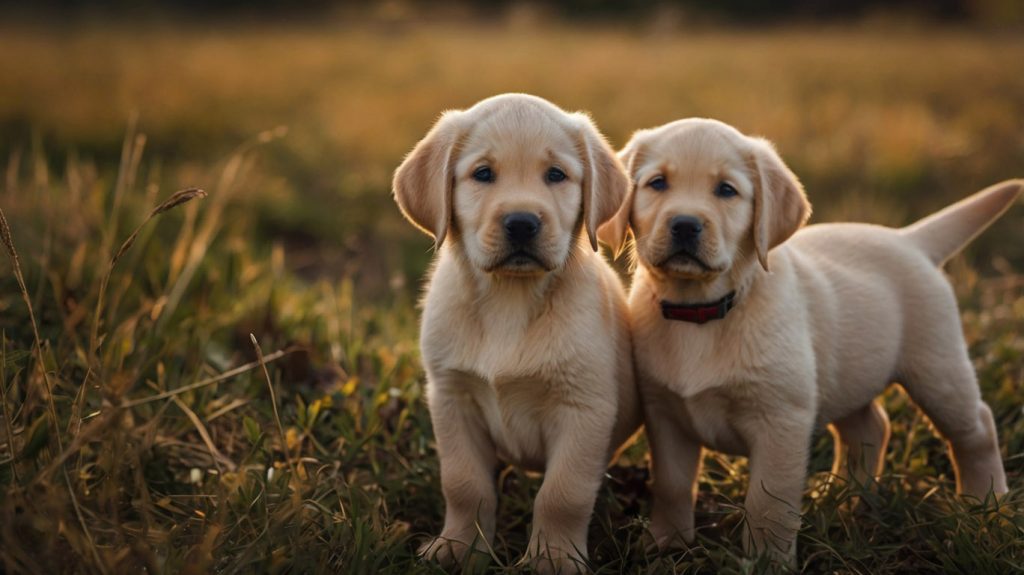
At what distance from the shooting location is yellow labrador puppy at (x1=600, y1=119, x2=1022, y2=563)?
2969 mm

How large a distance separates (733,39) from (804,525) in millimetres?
15820

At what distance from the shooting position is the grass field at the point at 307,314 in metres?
2.74

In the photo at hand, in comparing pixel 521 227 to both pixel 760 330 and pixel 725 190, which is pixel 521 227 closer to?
pixel 725 190

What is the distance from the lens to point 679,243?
9.40 ft

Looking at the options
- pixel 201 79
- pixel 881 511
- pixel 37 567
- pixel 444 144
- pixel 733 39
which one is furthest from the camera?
pixel 733 39

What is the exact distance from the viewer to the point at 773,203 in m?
3.06

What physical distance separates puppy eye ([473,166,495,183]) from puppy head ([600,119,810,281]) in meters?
0.45

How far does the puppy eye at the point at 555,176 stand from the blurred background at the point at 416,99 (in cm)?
188

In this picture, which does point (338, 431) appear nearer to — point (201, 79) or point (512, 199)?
point (512, 199)

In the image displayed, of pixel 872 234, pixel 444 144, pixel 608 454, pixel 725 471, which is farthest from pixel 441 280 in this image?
pixel 872 234

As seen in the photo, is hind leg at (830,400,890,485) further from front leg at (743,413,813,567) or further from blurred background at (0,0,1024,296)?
blurred background at (0,0,1024,296)

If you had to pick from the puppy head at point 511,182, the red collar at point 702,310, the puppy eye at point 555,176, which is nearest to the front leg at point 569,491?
the red collar at point 702,310

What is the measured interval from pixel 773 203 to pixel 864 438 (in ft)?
4.05

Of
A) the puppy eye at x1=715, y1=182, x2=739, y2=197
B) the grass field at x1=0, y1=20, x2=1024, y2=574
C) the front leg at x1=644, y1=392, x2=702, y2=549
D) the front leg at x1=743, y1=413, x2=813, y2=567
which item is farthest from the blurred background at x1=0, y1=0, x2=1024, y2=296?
the front leg at x1=743, y1=413, x2=813, y2=567
